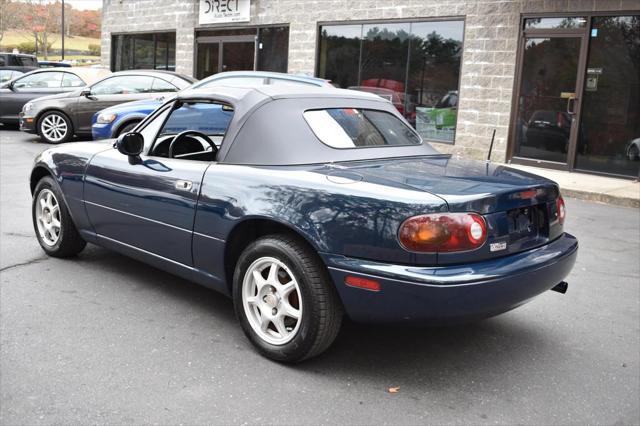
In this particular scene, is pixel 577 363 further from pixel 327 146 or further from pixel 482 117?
pixel 482 117

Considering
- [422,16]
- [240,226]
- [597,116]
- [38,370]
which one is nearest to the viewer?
[38,370]

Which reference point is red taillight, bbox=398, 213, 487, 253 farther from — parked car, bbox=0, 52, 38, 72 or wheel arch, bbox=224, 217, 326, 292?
parked car, bbox=0, 52, 38, 72

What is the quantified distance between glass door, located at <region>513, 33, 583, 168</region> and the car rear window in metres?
8.54

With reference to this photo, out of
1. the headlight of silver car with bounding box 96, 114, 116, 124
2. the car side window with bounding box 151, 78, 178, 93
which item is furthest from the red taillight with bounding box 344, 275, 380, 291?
the car side window with bounding box 151, 78, 178, 93

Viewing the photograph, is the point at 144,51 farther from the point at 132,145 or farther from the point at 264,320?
the point at 264,320

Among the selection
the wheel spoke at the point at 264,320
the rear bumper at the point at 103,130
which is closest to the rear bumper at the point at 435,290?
the wheel spoke at the point at 264,320

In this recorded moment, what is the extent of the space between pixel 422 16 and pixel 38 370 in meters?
12.1

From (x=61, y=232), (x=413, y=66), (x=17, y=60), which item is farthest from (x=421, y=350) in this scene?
(x=17, y=60)

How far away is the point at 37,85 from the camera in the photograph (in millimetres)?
16438

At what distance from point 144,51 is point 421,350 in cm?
2023

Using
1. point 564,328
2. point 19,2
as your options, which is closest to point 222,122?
point 564,328

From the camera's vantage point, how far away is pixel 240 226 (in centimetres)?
374

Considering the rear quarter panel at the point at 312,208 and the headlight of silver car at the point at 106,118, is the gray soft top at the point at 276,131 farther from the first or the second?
the headlight of silver car at the point at 106,118

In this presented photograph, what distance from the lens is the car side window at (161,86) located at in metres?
13.1
